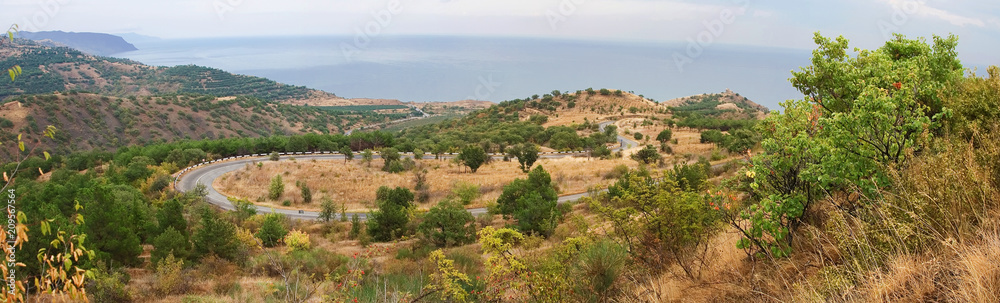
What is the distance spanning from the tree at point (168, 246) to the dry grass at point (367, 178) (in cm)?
1700

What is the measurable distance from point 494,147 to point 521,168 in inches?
552

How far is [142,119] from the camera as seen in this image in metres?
77.7

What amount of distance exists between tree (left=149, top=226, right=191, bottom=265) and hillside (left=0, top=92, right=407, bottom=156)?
60095mm

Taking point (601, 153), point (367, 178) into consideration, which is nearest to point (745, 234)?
point (367, 178)

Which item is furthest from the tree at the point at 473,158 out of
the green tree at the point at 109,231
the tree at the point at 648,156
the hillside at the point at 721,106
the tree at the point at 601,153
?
the hillside at the point at 721,106

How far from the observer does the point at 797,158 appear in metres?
5.84

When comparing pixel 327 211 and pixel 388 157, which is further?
pixel 388 157

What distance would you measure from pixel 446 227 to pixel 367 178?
69.5ft

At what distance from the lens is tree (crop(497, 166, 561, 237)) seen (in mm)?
20125

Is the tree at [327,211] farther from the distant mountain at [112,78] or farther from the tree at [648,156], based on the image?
the distant mountain at [112,78]

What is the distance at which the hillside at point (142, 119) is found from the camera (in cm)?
6469

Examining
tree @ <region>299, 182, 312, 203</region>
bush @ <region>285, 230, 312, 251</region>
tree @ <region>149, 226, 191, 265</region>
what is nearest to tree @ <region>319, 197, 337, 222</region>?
tree @ <region>299, 182, 312, 203</region>

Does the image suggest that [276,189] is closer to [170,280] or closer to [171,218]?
[171,218]

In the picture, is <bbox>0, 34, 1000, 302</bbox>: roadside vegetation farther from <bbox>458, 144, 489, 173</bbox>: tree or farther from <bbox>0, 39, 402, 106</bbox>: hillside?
<bbox>0, 39, 402, 106</bbox>: hillside
